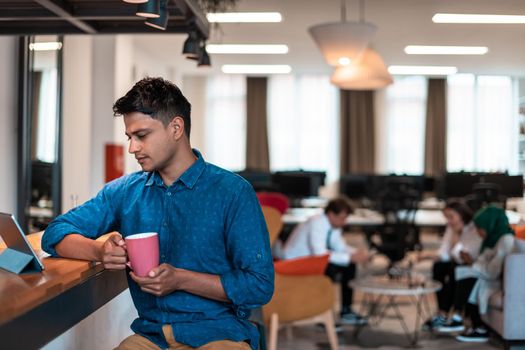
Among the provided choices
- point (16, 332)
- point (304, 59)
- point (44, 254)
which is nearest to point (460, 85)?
point (304, 59)

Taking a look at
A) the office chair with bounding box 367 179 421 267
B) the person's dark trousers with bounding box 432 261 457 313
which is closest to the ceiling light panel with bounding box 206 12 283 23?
the office chair with bounding box 367 179 421 267

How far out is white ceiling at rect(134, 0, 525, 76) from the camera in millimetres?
6691

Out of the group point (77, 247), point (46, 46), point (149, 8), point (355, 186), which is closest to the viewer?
point (77, 247)

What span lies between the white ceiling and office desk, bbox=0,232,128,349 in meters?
4.88

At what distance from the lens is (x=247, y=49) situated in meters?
10.4

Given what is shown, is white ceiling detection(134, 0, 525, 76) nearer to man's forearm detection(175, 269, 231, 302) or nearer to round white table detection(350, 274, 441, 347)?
round white table detection(350, 274, 441, 347)

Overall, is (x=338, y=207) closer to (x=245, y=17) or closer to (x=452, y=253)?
(x=452, y=253)

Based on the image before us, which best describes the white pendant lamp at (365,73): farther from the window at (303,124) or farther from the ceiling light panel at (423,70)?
the window at (303,124)

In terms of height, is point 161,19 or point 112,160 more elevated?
point 161,19

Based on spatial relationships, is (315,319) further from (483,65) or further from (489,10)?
(483,65)

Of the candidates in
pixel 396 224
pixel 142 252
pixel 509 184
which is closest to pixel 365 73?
pixel 396 224

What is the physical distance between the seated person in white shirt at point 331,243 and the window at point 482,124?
156 centimetres

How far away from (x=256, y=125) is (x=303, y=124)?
0.98m

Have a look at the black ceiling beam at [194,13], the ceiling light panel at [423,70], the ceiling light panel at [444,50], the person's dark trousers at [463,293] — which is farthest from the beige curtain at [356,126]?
the black ceiling beam at [194,13]
